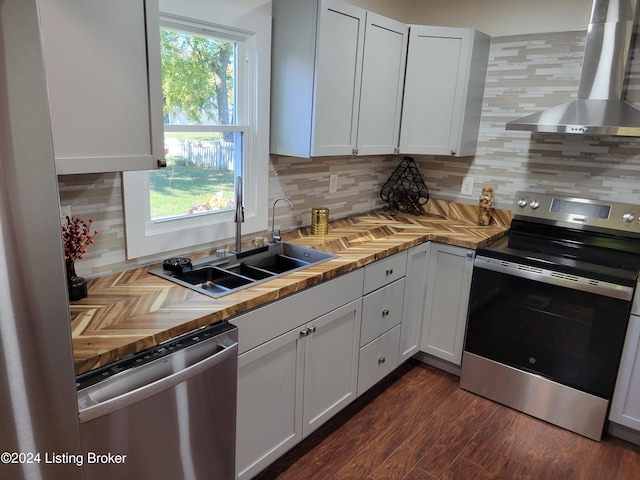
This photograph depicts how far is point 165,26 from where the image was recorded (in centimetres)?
190

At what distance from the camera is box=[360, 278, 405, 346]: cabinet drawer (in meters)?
2.37

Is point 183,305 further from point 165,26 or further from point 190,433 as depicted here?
point 165,26

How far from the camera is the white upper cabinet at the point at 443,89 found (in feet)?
9.04

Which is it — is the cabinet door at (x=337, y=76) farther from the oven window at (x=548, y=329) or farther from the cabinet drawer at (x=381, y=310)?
the oven window at (x=548, y=329)

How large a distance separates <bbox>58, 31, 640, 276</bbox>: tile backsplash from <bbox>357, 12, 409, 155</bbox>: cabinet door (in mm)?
299

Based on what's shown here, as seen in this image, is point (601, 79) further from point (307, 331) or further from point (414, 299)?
point (307, 331)

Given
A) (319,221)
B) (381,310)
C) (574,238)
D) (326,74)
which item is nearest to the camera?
(326,74)

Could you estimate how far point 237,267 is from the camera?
2146mm

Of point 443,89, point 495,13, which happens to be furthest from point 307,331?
point 495,13

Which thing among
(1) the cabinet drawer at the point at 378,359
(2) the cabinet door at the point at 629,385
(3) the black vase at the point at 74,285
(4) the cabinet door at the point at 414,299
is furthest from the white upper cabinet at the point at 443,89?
(3) the black vase at the point at 74,285

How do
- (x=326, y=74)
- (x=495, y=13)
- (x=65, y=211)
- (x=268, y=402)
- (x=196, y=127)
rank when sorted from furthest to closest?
(x=495, y=13), (x=326, y=74), (x=196, y=127), (x=268, y=402), (x=65, y=211)

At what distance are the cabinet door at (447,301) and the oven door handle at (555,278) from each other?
0.41ft

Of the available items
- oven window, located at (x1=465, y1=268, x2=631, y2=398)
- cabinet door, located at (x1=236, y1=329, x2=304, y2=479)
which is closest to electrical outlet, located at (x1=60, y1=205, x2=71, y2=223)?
cabinet door, located at (x1=236, y1=329, x2=304, y2=479)

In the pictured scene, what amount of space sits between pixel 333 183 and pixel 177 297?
1.49 meters
